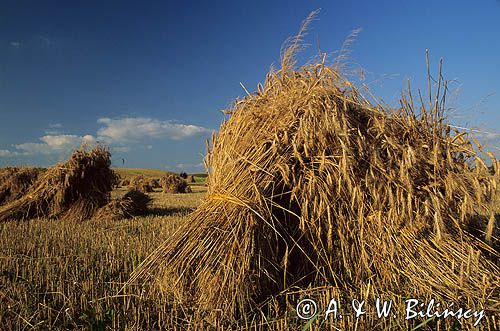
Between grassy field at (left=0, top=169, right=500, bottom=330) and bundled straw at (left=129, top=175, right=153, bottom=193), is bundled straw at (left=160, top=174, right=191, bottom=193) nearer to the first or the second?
bundled straw at (left=129, top=175, right=153, bottom=193)

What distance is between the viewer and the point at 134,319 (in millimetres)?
2426

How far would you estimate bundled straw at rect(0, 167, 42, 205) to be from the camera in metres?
9.27

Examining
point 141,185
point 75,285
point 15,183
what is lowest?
point 75,285

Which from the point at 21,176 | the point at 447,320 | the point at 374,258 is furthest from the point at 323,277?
the point at 21,176

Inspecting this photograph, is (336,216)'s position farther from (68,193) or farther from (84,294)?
(68,193)

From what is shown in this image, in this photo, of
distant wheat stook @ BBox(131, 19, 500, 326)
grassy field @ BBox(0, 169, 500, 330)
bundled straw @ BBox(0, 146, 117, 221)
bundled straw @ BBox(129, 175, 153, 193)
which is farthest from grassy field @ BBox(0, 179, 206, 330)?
bundled straw @ BBox(129, 175, 153, 193)

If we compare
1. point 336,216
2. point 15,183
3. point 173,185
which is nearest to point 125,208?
point 15,183

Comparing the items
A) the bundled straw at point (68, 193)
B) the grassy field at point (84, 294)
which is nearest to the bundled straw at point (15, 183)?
the bundled straw at point (68, 193)

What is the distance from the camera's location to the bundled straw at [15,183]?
30.4ft

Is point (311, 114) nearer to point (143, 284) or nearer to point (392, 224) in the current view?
point (392, 224)

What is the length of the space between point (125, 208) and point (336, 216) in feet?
20.9

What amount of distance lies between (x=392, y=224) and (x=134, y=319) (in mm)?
1960

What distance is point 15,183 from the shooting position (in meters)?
9.46

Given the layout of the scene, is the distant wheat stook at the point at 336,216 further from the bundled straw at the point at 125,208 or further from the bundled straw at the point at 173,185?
the bundled straw at the point at 173,185
